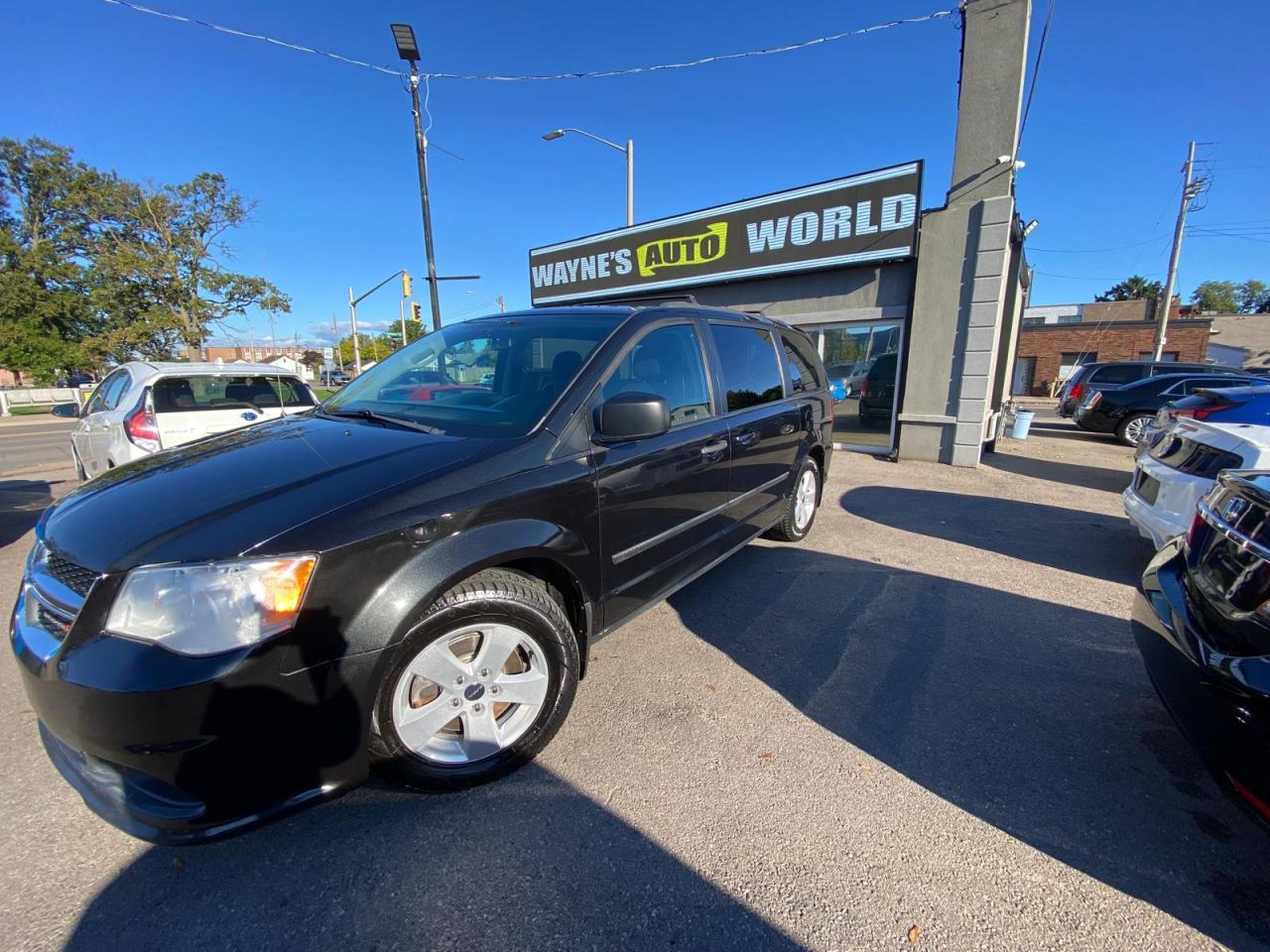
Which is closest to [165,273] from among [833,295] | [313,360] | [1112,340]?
[833,295]

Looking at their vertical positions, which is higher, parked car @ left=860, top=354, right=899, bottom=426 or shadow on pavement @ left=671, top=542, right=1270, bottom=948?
parked car @ left=860, top=354, right=899, bottom=426

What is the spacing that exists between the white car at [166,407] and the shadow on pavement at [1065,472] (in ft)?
30.2

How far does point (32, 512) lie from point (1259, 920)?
9355 mm

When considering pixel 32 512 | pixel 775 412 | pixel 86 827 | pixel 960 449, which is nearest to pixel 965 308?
pixel 960 449

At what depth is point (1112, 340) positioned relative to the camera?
29594mm

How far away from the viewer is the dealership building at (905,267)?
7.40 meters

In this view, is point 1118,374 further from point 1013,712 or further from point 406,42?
point 406,42

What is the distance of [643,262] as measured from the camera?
432 inches

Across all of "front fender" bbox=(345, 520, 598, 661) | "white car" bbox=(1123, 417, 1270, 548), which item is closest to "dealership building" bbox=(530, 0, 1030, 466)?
"white car" bbox=(1123, 417, 1270, 548)

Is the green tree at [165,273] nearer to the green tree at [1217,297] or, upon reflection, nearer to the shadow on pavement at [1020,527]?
the shadow on pavement at [1020,527]

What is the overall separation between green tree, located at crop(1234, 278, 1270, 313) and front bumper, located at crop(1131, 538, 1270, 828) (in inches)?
3593

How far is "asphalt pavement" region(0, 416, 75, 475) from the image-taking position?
10086mm

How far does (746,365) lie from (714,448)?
0.90m

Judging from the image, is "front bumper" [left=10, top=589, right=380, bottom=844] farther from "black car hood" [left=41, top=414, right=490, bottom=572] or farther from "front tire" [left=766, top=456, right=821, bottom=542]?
"front tire" [left=766, top=456, right=821, bottom=542]
